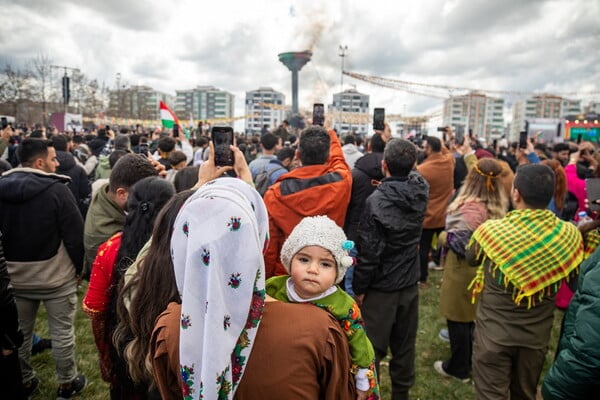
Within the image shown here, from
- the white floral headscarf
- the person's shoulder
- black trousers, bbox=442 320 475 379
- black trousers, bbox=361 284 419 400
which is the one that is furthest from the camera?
→ black trousers, bbox=442 320 475 379

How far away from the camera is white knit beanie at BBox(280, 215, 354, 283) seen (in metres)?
1.90

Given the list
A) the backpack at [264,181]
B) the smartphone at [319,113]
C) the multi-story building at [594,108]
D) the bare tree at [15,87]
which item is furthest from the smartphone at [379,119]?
the multi-story building at [594,108]

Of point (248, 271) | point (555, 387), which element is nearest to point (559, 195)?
point (555, 387)

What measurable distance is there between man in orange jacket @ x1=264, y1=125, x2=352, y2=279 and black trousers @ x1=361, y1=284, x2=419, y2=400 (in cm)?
81

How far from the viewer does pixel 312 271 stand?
6.09 ft

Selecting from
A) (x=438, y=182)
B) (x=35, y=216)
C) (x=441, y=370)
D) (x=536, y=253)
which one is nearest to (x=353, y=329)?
(x=536, y=253)

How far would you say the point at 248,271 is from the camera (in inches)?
47.4

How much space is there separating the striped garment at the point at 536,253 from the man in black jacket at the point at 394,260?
711mm

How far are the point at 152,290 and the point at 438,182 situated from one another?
5.02 metres

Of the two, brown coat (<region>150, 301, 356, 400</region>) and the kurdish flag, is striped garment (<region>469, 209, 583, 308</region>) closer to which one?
brown coat (<region>150, 301, 356, 400</region>)

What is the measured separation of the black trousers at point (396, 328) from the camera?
334 cm

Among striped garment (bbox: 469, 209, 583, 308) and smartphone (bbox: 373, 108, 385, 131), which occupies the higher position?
smartphone (bbox: 373, 108, 385, 131)

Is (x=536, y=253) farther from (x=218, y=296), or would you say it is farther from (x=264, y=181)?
(x=264, y=181)

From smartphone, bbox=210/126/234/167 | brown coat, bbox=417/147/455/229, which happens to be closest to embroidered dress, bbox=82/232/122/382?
smartphone, bbox=210/126/234/167
